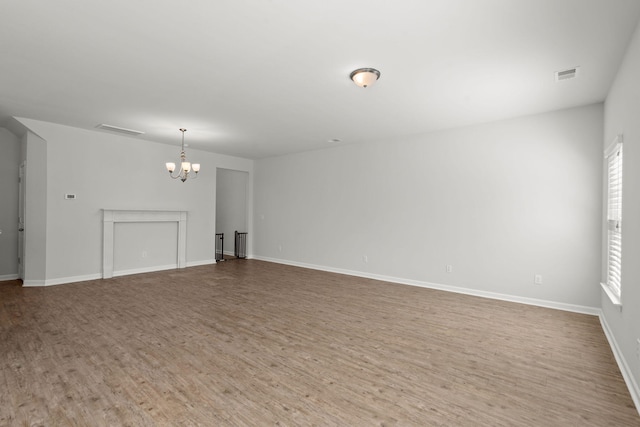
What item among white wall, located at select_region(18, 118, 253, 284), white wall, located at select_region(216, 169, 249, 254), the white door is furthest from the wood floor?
white wall, located at select_region(216, 169, 249, 254)

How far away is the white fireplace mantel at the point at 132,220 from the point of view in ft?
20.2

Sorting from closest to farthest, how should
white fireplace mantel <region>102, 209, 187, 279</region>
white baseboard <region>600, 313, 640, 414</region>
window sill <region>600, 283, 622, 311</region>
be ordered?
white baseboard <region>600, 313, 640, 414</region> → window sill <region>600, 283, 622, 311</region> → white fireplace mantel <region>102, 209, 187, 279</region>

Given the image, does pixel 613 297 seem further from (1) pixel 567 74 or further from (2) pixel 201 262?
(2) pixel 201 262

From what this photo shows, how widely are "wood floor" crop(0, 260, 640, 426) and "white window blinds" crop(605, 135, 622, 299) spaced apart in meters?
0.65

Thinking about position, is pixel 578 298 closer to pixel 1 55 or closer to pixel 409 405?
pixel 409 405

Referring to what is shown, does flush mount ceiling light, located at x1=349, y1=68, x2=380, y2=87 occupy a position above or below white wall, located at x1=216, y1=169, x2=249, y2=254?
above

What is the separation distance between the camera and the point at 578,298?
14.5 feet

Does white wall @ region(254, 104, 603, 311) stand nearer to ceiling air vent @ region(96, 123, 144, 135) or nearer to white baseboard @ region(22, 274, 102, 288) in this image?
ceiling air vent @ region(96, 123, 144, 135)

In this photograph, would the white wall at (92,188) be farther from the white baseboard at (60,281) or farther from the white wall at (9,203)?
the white wall at (9,203)

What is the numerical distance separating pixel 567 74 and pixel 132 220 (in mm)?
7124

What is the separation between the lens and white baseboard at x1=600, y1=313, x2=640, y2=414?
2.27 meters

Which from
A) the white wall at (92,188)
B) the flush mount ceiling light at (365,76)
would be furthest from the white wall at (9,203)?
the flush mount ceiling light at (365,76)

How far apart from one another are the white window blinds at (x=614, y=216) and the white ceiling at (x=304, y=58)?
0.82m

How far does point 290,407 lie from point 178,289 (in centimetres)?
384
